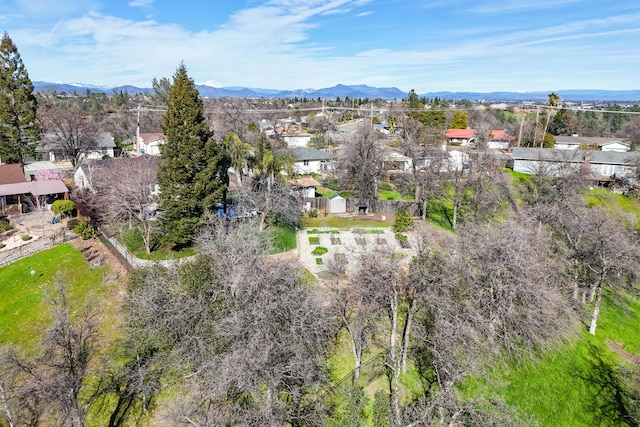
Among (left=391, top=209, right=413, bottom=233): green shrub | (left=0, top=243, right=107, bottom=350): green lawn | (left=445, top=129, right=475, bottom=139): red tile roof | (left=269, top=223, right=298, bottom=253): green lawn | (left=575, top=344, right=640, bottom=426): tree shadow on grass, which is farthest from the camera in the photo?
(left=445, top=129, right=475, bottom=139): red tile roof

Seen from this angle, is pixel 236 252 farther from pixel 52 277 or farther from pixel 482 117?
pixel 482 117

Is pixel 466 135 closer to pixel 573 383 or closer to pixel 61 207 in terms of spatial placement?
pixel 573 383

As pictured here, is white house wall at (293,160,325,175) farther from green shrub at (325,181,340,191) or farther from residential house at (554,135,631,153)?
residential house at (554,135,631,153)

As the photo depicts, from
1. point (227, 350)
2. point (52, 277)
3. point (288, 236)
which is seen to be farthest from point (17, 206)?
point (227, 350)

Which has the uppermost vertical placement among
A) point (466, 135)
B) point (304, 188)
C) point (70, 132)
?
point (70, 132)

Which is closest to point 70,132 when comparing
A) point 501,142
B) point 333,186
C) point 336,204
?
point 333,186

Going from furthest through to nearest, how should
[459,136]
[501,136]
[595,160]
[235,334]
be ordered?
[501,136]
[459,136]
[595,160]
[235,334]

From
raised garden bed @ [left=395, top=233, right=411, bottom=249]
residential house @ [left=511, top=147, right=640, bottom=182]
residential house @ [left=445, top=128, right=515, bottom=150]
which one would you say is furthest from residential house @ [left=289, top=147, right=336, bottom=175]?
residential house @ [left=445, top=128, right=515, bottom=150]
